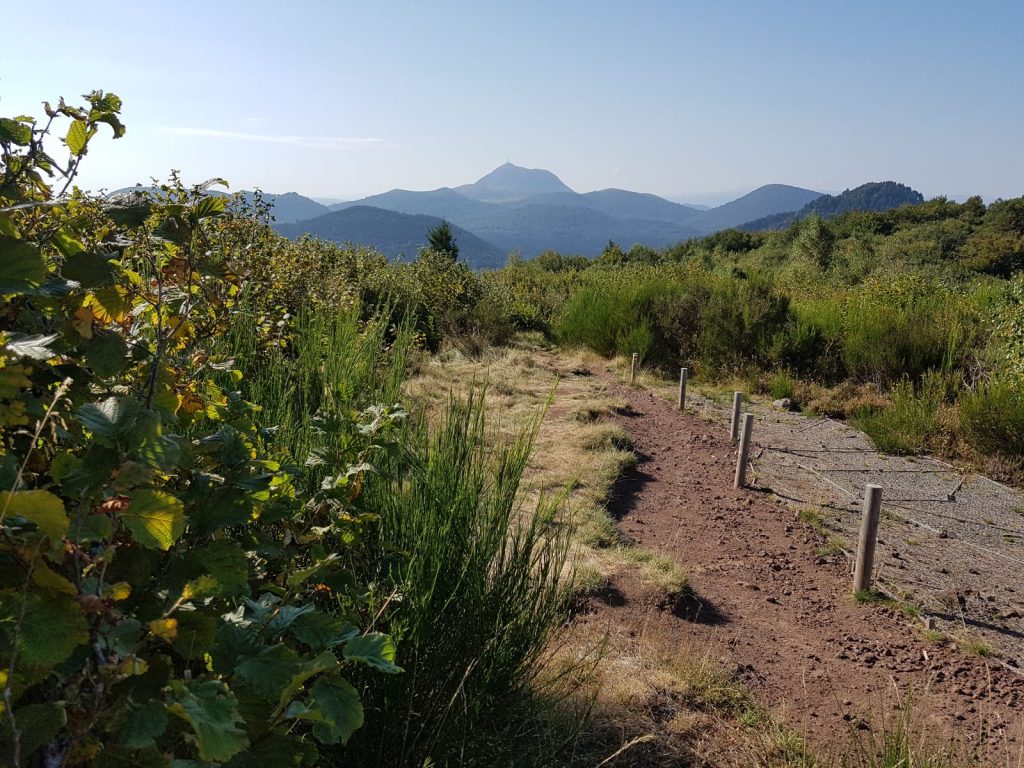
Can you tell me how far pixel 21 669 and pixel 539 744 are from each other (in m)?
1.63

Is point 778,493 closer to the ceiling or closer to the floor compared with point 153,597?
closer to the floor

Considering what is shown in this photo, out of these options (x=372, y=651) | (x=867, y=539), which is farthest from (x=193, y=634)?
(x=867, y=539)

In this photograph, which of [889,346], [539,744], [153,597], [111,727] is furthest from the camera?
[889,346]

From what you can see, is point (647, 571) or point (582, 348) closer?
point (647, 571)

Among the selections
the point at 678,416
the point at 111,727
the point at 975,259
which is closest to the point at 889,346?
the point at 678,416

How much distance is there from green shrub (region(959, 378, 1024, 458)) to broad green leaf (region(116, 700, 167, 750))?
6.62 m

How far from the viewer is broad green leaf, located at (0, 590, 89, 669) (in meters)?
0.65

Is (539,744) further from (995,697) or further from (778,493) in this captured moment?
(778,493)

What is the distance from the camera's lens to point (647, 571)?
12.7 feet

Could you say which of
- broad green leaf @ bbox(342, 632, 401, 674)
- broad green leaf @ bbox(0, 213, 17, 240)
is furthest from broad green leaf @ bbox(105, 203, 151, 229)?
broad green leaf @ bbox(342, 632, 401, 674)

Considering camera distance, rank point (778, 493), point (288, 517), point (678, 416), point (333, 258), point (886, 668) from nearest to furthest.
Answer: point (288, 517), point (886, 668), point (778, 493), point (678, 416), point (333, 258)

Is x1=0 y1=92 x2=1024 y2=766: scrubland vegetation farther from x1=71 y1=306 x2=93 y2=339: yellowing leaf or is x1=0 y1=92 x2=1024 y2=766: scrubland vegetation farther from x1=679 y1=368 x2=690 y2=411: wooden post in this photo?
x1=679 y1=368 x2=690 y2=411: wooden post

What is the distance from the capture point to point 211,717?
64 cm

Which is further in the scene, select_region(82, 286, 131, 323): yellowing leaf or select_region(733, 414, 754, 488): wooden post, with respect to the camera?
select_region(733, 414, 754, 488): wooden post
